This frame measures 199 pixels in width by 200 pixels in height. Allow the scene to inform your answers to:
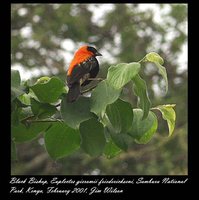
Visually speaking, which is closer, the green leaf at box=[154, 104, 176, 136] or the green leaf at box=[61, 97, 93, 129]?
the green leaf at box=[61, 97, 93, 129]

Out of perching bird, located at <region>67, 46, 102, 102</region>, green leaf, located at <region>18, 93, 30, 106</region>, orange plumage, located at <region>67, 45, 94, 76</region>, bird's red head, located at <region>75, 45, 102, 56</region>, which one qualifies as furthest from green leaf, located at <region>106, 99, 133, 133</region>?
bird's red head, located at <region>75, 45, 102, 56</region>

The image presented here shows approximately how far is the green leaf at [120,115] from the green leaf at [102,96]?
0.04 m

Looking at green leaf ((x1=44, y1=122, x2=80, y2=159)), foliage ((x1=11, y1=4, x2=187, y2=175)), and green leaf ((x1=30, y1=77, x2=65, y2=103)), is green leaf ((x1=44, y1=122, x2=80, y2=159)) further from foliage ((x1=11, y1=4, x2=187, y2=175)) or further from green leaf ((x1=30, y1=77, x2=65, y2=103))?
foliage ((x1=11, y1=4, x2=187, y2=175))

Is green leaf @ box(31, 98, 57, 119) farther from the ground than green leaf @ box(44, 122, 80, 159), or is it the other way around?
green leaf @ box(31, 98, 57, 119)

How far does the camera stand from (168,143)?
11.2 m

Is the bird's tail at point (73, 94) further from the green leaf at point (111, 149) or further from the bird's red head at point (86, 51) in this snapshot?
the bird's red head at point (86, 51)

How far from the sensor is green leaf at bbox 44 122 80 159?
1.88 metres

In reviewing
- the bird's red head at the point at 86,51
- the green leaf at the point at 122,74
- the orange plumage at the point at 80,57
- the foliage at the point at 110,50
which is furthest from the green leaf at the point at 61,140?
the foliage at the point at 110,50

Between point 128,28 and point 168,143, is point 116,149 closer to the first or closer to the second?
point 168,143

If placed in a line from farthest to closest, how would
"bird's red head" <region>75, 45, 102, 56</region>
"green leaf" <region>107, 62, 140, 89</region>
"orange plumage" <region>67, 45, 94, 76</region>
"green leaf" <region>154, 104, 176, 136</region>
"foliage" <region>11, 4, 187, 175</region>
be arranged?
"foliage" <region>11, 4, 187, 175</region>
"bird's red head" <region>75, 45, 102, 56</region>
"orange plumage" <region>67, 45, 94, 76</region>
"green leaf" <region>154, 104, 176, 136</region>
"green leaf" <region>107, 62, 140, 89</region>

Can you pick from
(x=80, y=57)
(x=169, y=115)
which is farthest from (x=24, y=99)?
(x=80, y=57)

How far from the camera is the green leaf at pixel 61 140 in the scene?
1.88m

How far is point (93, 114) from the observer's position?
1.81m

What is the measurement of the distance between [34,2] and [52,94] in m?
10.3
